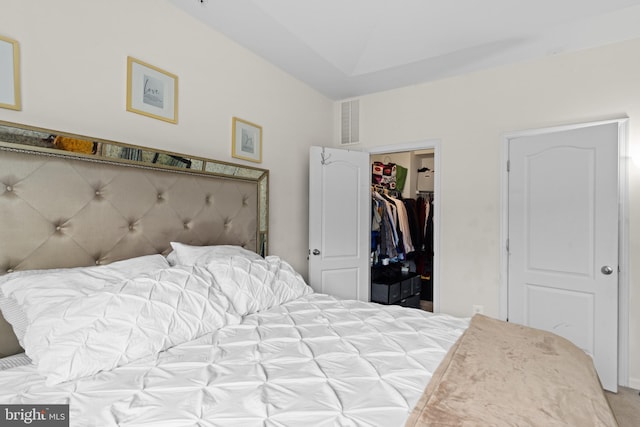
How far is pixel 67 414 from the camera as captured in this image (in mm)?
783

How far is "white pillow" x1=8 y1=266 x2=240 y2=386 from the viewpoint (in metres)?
0.96

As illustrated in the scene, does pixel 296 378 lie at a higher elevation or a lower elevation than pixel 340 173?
lower

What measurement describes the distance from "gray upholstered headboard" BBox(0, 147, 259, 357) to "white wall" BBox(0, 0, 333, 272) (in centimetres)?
22

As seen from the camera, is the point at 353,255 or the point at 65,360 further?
the point at 353,255

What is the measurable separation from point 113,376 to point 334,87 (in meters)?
2.83

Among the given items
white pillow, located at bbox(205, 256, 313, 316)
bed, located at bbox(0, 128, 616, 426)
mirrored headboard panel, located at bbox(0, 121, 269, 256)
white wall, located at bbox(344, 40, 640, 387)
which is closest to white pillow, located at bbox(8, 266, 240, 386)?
bed, located at bbox(0, 128, 616, 426)

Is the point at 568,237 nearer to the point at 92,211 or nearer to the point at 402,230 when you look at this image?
the point at 402,230

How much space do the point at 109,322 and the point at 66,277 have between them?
0.33 metres

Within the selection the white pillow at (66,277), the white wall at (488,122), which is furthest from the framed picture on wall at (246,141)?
the white wall at (488,122)

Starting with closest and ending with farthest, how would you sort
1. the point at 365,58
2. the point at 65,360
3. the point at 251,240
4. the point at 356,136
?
the point at 65,360
the point at 251,240
the point at 365,58
the point at 356,136

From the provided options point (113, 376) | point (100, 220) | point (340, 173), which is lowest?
point (113, 376)

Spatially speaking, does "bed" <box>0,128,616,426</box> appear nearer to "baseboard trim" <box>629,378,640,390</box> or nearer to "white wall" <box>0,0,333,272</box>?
"white wall" <box>0,0,333,272</box>

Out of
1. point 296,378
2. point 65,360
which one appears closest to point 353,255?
point 296,378

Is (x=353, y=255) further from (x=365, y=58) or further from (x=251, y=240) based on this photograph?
(x=365, y=58)
